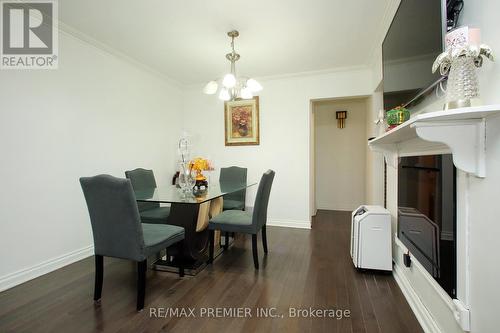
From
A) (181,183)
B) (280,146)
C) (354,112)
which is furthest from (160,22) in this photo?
(354,112)

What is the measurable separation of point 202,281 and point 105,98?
248 cm

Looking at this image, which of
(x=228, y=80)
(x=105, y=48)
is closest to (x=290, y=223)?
(x=228, y=80)

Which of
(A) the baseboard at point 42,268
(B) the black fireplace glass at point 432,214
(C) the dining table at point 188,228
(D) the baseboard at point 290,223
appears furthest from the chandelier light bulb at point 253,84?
(A) the baseboard at point 42,268

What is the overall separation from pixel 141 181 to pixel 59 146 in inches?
35.3

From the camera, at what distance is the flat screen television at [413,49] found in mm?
1238

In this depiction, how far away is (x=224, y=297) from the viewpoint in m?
1.88

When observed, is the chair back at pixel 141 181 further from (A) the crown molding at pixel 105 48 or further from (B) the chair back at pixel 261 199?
(A) the crown molding at pixel 105 48

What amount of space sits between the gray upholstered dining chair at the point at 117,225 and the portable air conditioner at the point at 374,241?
5.74ft

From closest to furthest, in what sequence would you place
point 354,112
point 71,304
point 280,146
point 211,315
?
point 211,315
point 71,304
point 280,146
point 354,112

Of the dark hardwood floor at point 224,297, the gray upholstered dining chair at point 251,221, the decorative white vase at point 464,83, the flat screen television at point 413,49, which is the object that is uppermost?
the flat screen television at point 413,49

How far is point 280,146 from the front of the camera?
13.3ft

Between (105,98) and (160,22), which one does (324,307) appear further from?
(105,98)

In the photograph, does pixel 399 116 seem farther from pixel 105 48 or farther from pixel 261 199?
pixel 105 48

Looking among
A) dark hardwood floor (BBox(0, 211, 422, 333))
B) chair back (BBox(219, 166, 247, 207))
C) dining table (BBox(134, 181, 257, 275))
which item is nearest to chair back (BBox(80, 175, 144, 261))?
dark hardwood floor (BBox(0, 211, 422, 333))
